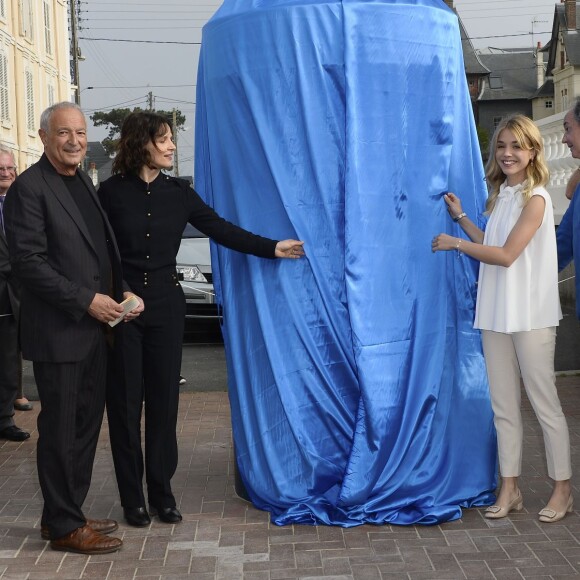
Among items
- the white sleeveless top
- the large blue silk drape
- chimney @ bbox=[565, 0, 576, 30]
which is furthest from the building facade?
chimney @ bbox=[565, 0, 576, 30]

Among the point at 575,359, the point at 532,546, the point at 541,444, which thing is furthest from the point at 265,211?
the point at 575,359

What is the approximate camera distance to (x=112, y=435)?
4.84 m

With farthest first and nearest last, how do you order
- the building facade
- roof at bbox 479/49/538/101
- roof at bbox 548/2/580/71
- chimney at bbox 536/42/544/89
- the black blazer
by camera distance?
roof at bbox 479/49/538/101, chimney at bbox 536/42/544/89, roof at bbox 548/2/580/71, the building facade, the black blazer

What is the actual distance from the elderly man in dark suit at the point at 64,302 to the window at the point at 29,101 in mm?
30698

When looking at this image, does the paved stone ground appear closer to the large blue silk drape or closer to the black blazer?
the large blue silk drape

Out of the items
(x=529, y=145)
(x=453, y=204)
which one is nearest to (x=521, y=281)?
(x=453, y=204)

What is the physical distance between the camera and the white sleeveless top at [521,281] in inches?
183

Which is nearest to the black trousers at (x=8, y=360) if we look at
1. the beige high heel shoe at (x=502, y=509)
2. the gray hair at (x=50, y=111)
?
the gray hair at (x=50, y=111)

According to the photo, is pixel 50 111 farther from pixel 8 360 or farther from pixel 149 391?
pixel 8 360

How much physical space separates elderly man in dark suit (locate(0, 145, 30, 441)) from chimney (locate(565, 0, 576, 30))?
73.8m

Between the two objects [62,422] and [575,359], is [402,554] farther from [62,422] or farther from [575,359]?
[575,359]

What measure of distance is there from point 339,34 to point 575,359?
580 centimetres

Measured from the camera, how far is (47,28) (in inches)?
1531

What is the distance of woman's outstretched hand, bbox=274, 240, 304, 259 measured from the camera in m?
4.83
